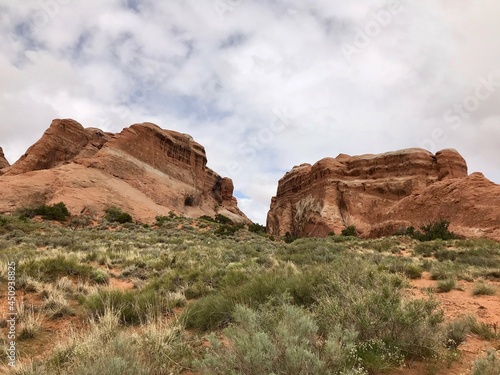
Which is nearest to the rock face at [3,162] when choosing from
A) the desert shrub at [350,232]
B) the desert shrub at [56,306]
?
the desert shrub at [350,232]

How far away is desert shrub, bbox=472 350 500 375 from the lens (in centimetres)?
288

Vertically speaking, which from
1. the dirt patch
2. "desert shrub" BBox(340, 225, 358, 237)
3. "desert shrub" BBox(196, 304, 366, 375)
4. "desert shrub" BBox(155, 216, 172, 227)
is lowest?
the dirt patch

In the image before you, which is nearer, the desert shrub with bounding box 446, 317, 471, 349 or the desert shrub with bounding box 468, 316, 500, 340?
the desert shrub with bounding box 446, 317, 471, 349

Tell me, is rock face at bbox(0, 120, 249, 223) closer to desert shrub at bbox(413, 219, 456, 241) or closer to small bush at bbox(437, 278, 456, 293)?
desert shrub at bbox(413, 219, 456, 241)

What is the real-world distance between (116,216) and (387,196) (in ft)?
131

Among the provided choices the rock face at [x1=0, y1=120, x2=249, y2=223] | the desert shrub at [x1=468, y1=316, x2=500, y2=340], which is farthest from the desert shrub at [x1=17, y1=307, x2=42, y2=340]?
the rock face at [x1=0, y1=120, x2=249, y2=223]

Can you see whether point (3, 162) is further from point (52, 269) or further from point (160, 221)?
point (52, 269)

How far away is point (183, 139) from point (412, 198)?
153ft

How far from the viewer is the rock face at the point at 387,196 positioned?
1339 inches

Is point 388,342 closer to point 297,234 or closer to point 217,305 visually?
point 217,305

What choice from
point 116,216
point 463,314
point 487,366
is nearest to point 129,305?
point 487,366

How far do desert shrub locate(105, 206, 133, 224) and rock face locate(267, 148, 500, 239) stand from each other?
2972 cm

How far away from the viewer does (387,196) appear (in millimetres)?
51844

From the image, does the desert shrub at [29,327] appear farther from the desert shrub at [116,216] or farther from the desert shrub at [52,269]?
the desert shrub at [116,216]
